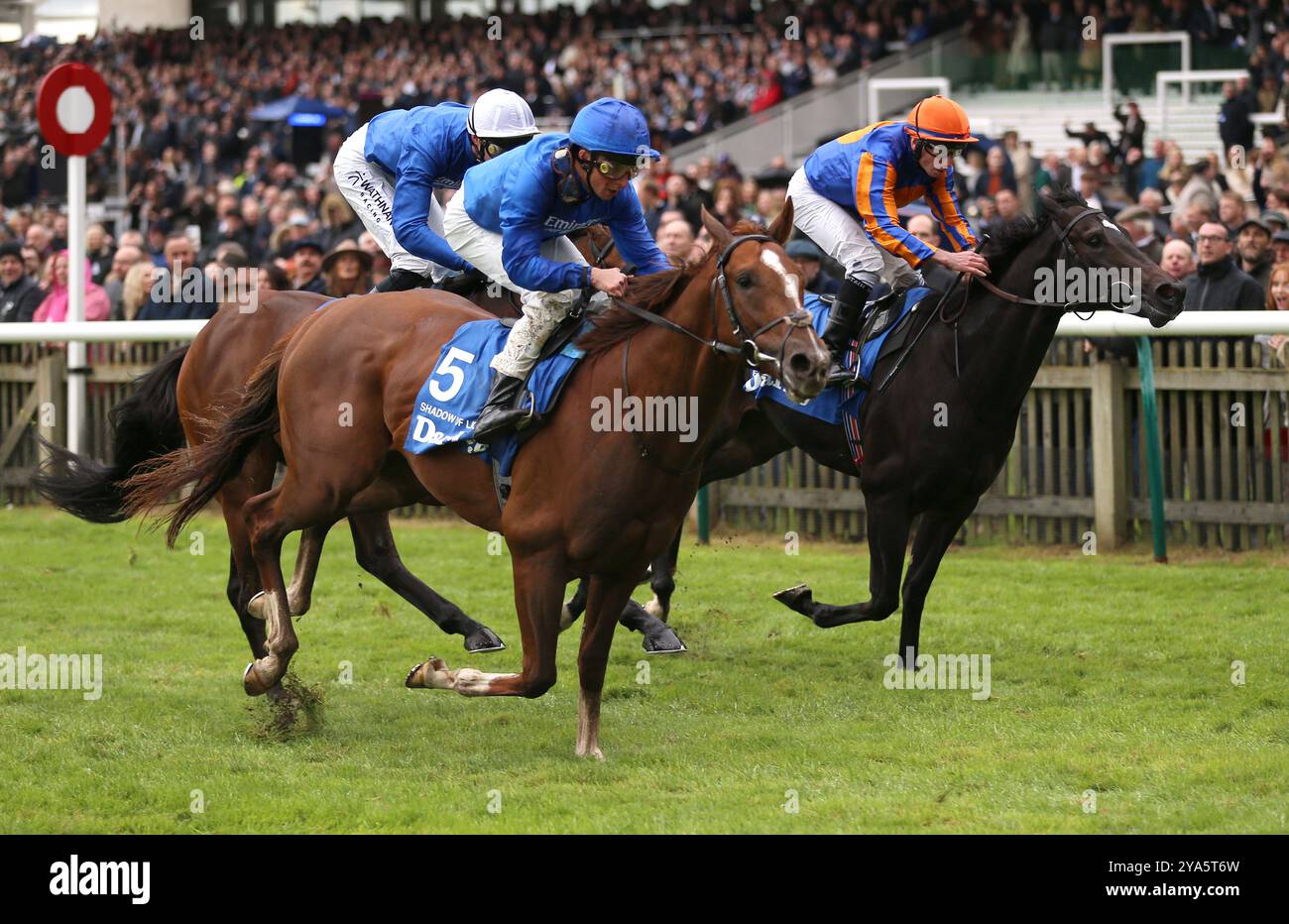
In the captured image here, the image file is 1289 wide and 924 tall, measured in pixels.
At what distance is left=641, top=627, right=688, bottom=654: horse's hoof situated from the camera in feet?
23.4

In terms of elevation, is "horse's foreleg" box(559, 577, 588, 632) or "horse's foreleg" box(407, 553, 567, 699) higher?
"horse's foreleg" box(407, 553, 567, 699)

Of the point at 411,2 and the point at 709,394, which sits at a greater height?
the point at 411,2

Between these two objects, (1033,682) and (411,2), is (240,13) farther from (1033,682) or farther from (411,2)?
(1033,682)

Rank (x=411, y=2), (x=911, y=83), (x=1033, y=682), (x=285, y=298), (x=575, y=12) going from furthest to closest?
1. (x=411, y=2)
2. (x=575, y=12)
3. (x=911, y=83)
4. (x=285, y=298)
5. (x=1033, y=682)

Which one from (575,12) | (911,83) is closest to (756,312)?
(911,83)

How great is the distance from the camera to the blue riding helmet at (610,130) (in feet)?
16.7

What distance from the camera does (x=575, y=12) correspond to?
27.1m

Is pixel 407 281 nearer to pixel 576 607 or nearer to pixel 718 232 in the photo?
pixel 576 607

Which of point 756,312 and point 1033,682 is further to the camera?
point 1033,682

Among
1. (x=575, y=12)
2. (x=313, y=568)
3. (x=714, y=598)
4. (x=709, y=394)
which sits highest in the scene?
(x=575, y=12)

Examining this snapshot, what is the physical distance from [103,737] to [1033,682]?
11.3ft

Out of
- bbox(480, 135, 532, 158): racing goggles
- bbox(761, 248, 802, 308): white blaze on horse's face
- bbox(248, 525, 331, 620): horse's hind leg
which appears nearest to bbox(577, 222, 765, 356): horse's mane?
bbox(761, 248, 802, 308): white blaze on horse's face

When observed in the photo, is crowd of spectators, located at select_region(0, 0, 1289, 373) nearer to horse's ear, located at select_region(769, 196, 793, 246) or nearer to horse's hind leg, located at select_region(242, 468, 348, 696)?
horse's ear, located at select_region(769, 196, 793, 246)

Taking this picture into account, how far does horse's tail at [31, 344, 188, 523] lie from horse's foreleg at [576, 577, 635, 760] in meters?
2.64
